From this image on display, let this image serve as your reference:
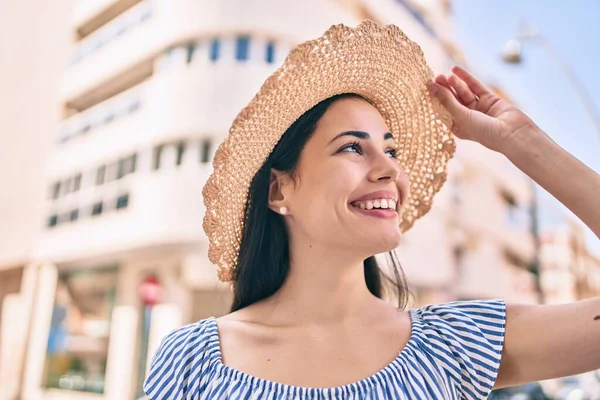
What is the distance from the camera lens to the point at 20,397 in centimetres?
885

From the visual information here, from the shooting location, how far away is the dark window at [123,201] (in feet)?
26.2

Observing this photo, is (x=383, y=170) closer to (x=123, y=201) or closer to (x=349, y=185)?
(x=349, y=185)

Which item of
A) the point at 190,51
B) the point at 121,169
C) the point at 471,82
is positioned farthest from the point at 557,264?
the point at 471,82

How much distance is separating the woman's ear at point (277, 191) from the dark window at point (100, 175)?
798cm

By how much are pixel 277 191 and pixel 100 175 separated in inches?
320

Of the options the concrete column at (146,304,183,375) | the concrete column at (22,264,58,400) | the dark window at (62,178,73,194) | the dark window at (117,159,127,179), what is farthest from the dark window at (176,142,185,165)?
the concrete column at (22,264,58,400)

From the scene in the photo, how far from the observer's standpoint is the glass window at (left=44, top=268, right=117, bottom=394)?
9109 millimetres

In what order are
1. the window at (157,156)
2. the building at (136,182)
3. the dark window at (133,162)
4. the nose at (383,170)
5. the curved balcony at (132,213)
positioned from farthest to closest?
the dark window at (133,162) → the window at (157,156) → the building at (136,182) → the curved balcony at (132,213) → the nose at (383,170)

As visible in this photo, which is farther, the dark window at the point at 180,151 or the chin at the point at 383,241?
the dark window at the point at 180,151

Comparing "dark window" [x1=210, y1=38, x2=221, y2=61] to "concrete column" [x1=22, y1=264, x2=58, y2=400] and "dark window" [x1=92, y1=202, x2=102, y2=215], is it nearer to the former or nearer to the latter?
"dark window" [x1=92, y1=202, x2=102, y2=215]

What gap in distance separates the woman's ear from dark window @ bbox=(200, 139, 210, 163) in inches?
249

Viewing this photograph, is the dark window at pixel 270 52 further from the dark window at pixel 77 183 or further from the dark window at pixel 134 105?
the dark window at pixel 77 183

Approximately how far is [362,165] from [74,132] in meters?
9.21

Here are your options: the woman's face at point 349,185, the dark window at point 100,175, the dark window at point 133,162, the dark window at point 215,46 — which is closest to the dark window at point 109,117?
the dark window at point 100,175
